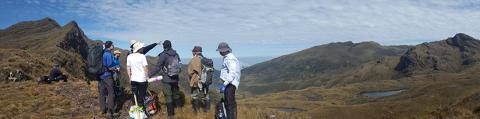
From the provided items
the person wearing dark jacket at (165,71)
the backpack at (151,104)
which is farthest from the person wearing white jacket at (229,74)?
the backpack at (151,104)

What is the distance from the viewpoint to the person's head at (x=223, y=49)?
564 inches

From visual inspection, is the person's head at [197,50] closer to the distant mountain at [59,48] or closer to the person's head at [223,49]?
the person's head at [223,49]

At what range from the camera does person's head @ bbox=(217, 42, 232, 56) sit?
564 inches

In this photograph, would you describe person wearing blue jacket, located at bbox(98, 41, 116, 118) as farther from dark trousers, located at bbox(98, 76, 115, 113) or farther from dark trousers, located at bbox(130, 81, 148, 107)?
dark trousers, located at bbox(130, 81, 148, 107)

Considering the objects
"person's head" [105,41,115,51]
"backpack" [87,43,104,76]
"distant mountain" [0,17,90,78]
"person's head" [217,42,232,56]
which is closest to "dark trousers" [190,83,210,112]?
"person's head" [105,41,115,51]

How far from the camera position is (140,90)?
17250 mm

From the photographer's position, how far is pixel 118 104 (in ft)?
66.4

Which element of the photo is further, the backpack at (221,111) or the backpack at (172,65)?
the backpack at (172,65)

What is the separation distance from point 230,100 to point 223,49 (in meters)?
1.70

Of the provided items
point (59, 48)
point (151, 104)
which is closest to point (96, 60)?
point (151, 104)

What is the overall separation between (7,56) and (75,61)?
36.8 m

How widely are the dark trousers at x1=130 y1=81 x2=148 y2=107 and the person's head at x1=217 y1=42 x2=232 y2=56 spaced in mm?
4117

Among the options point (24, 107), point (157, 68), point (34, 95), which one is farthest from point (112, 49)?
point (34, 95)

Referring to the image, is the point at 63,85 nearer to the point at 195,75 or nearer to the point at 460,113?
the point at 195,75
